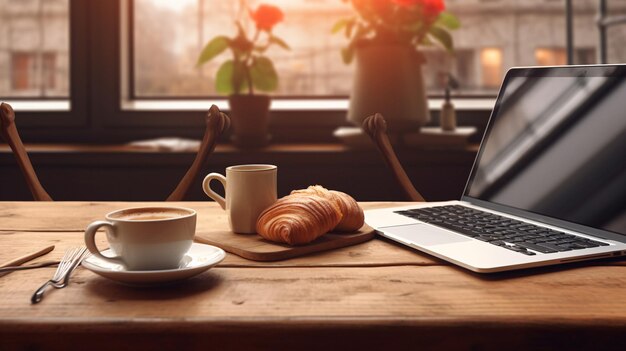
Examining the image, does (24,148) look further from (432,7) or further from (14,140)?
(432,7)

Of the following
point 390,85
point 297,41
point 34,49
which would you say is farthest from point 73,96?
point 390,85

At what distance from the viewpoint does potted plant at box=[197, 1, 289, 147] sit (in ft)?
6.32

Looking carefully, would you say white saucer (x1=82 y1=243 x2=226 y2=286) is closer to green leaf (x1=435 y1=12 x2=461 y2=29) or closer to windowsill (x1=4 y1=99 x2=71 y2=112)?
green leaf (x1=435 y1=12 x2=461 y2=29)

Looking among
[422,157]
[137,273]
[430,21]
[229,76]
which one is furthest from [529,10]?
[137,273]

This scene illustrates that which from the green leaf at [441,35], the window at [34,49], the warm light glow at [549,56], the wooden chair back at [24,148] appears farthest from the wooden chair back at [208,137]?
the warm light glow at [549,56]

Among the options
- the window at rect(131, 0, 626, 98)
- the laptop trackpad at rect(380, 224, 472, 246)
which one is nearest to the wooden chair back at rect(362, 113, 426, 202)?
the laptop trackpad at rect(380, 224, 472, 246)

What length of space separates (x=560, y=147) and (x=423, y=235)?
0.90ft

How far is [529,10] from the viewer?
2.26m

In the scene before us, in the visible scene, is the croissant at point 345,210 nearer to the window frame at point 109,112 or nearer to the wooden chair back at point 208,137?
the wooden chair back at point 208,137

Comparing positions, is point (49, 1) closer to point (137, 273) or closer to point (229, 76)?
point (229, 76)

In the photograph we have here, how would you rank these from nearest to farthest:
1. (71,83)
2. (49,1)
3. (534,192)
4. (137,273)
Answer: (137,273)
(534,192)
(71,83)
(49,1)

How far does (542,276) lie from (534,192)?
0.30m

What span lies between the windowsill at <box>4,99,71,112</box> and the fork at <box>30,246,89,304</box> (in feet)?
4.88

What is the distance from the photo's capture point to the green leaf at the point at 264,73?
1.98m
